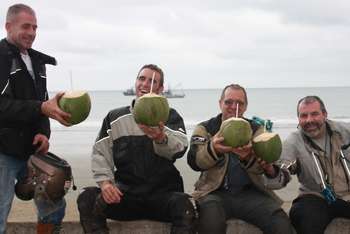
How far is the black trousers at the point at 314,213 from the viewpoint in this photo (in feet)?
14.1

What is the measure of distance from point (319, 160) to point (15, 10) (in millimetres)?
2903

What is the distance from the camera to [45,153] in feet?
14.2

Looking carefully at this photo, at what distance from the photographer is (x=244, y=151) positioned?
4.16 meters

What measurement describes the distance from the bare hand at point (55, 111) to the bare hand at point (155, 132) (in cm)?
58

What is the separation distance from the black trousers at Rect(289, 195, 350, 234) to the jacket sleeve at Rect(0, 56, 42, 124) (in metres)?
2.29

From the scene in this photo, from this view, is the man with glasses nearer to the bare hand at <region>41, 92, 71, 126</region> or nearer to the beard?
the beard

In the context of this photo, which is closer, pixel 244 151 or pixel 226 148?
pixel 226 148

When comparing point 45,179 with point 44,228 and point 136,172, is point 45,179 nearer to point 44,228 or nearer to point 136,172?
point 44,228

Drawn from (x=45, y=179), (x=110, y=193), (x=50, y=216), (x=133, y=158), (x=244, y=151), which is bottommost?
(x=50, y=216)

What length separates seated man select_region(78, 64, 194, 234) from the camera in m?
4.18

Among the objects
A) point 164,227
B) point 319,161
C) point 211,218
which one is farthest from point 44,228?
point 319,161

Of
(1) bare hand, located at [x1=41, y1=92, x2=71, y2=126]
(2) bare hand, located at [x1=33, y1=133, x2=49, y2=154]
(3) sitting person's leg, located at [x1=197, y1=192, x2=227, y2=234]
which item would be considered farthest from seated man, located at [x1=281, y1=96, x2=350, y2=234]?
(2) bare hand, located at [x1=33, y1=133, x2=49, y2=154]

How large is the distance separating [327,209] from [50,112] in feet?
8.09

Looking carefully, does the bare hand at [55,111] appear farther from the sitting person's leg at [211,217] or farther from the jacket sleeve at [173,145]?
the sitting person's leg at [211,217]
